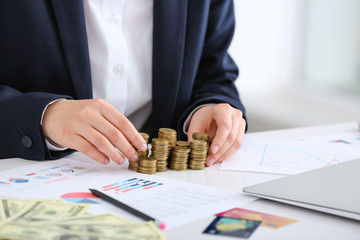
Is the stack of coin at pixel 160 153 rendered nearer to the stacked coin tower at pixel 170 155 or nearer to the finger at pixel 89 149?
the stacked coin tower at pixel 170 155

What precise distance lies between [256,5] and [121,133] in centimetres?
234

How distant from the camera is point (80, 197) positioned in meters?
0.84

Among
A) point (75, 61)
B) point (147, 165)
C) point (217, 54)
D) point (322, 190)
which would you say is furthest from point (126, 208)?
point (217, 54)

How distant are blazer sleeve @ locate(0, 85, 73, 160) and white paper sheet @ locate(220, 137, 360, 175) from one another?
0.45m

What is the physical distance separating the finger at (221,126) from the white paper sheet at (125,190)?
0.22m

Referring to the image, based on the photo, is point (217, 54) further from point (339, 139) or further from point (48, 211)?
point (48, 211)

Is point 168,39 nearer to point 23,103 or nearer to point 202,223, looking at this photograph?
point 23,103

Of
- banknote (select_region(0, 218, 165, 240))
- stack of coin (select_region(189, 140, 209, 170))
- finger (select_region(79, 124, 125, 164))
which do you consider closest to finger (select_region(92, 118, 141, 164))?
finger (select_region(79, 124, 125, 164))

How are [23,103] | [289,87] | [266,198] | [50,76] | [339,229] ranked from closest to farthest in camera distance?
[339,229], [266,198], [23,103], [50,76], [289,87]

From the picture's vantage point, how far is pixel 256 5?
10.3ft

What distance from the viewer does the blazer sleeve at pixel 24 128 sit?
112cm

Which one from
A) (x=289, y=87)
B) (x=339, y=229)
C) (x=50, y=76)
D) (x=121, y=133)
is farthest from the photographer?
(x=289, y=87)

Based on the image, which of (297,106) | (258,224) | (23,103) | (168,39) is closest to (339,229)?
(258,224)

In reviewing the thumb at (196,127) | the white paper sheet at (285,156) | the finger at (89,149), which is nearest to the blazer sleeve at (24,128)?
the finger at (89,149)
